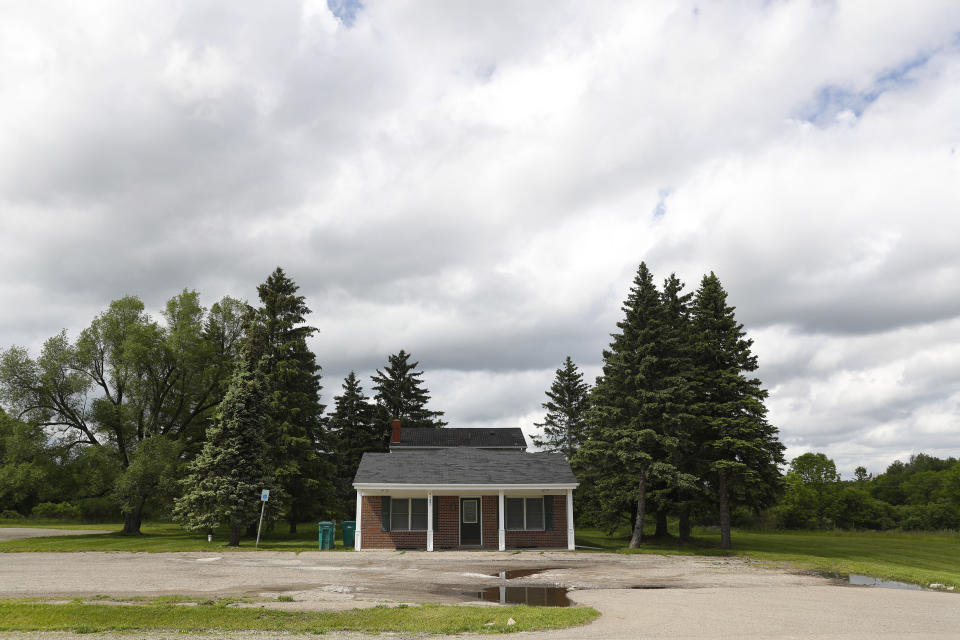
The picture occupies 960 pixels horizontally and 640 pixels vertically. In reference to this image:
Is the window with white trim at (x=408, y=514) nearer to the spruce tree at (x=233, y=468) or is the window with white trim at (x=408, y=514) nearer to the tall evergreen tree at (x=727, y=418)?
the spruce tree at (x=233, y=468)

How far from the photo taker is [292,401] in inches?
1455

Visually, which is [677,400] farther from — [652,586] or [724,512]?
[652,586]

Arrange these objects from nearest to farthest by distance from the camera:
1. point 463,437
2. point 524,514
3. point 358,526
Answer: point 358,526 → point 524,514 → point 463,437

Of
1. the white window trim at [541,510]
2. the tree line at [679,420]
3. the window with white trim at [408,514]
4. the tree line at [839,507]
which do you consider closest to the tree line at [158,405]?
the window with white trim at [408,514]

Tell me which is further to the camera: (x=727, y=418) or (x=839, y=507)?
(x=839, y=507)

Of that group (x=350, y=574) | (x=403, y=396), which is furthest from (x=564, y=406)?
(x=350, y=574)

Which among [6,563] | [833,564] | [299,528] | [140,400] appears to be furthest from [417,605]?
[299,528]

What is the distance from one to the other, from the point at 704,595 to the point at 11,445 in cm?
3588

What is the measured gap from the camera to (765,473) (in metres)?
29.3

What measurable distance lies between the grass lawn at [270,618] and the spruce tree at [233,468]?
53.8ft

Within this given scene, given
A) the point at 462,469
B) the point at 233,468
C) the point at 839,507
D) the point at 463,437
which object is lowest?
the point at 839,507

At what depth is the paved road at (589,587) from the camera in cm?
1069

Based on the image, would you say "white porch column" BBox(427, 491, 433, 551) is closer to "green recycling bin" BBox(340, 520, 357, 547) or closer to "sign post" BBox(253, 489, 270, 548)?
"green recycling bin" BBox(340, 520, 357, 547)

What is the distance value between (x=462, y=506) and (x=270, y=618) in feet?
64.0
